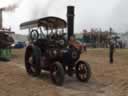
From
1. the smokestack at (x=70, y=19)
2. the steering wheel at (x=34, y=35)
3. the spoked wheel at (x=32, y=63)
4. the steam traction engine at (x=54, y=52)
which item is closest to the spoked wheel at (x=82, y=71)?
the steam traction engine at (x=54, y=52)

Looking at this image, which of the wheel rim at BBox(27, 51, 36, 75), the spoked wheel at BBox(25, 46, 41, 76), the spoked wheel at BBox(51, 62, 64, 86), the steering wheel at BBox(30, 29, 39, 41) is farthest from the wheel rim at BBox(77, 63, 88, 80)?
the steering wheel at BBox(30, 29, 39, 41)

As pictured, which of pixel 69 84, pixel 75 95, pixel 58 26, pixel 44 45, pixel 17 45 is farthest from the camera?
pixel 17 45

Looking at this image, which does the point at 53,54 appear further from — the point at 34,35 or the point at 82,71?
the point at 34,35

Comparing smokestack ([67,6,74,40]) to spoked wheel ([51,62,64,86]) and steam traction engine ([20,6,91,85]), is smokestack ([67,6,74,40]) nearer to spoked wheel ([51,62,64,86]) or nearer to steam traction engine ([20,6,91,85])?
steam traction engine ([20,6,91,85])

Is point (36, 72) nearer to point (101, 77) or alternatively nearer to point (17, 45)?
point (101, 77)

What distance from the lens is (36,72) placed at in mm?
13258

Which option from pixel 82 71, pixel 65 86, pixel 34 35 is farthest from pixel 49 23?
pixel 65 86

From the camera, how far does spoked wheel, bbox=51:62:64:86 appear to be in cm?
1157

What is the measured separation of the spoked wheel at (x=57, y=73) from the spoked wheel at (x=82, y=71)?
3.16 ft

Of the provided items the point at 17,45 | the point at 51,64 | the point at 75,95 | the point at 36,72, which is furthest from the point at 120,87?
the point at 17,45

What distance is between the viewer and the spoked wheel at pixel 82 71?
12.2 m

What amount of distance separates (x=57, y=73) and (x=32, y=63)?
6.40 ft

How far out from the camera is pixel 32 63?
13477 millimetres

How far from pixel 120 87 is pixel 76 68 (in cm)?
212
